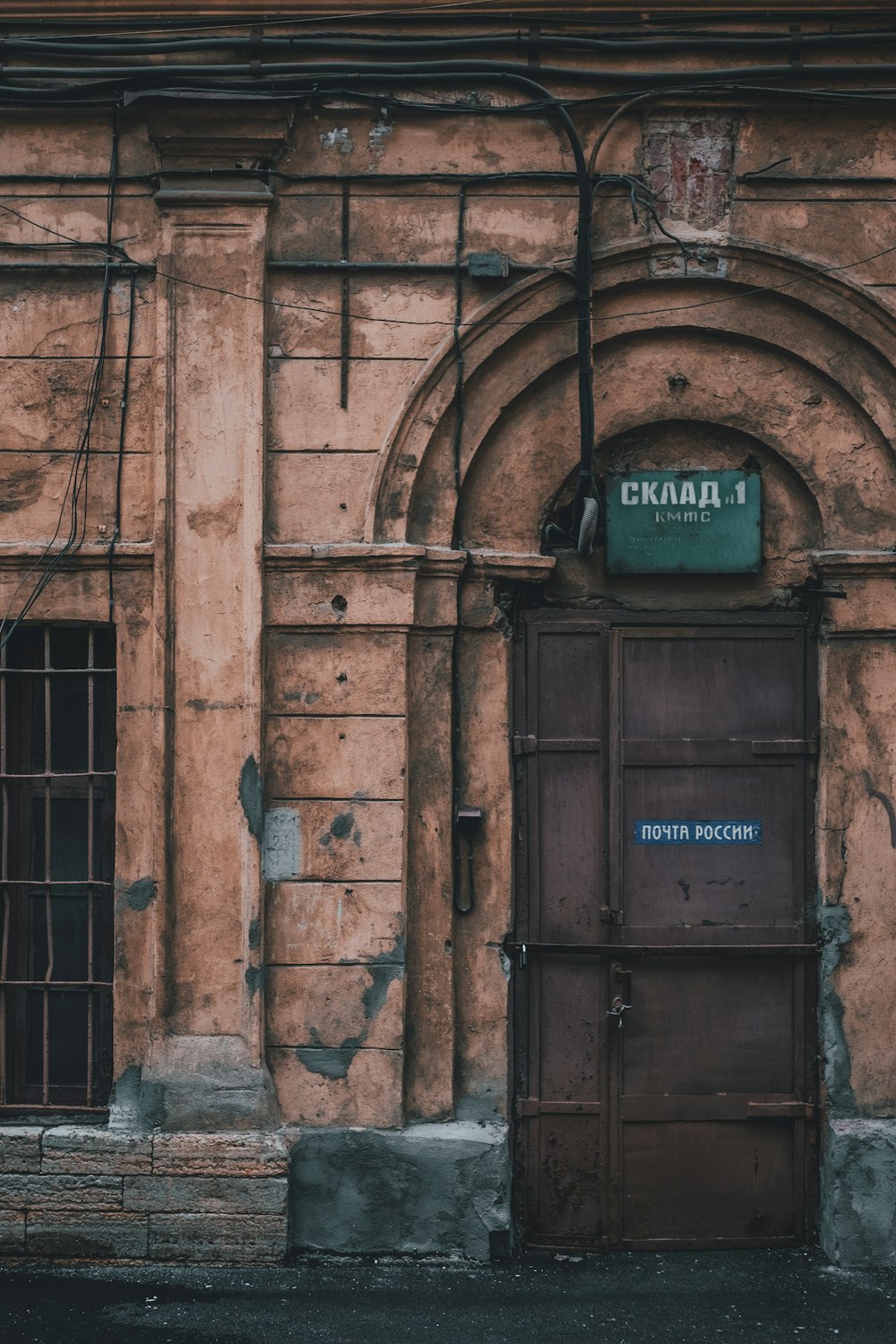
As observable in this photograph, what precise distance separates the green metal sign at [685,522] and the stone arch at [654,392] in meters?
0.24

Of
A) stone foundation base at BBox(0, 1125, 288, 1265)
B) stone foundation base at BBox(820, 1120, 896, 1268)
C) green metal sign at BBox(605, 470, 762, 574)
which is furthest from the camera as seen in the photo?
green metal sign at BBox(605, 470, 762, 574)

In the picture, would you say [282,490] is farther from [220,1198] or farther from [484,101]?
[220,1198]

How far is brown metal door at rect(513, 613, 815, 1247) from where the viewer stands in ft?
18.8

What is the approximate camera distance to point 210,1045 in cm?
552

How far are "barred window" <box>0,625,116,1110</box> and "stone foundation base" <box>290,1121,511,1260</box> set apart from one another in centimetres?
105

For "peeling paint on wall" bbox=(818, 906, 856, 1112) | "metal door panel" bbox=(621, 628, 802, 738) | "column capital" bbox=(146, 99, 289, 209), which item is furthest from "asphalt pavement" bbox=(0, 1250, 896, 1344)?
"column capital" bbox=(146, 99, 289, 209)

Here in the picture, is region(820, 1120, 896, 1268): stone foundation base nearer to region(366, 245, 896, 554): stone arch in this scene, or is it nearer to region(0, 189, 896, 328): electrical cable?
region(366, 245, 896, 554): stone arch

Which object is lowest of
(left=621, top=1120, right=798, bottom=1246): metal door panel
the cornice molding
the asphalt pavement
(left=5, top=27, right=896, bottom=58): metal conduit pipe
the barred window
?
the asphalt pavement

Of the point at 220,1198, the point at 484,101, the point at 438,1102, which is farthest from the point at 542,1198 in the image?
the point at 484,101

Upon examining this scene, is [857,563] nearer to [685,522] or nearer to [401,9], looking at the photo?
[685,522]

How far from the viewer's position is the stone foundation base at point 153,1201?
5418 mm

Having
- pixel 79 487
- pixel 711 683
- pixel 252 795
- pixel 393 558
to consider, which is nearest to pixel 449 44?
pixel 393 558

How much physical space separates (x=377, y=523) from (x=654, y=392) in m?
1.41

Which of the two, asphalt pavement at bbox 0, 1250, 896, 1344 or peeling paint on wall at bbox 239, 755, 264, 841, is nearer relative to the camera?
asphalt pavement at bbox 0, 1250, 896, 1344
